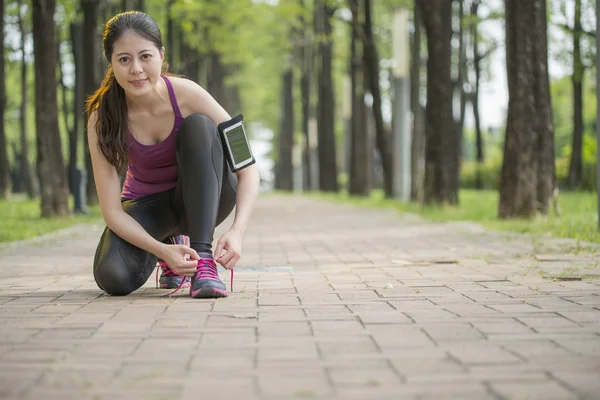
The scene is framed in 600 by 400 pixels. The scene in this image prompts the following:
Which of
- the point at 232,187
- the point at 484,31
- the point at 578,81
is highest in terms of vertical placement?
the point at 484,31

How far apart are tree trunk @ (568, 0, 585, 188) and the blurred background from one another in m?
0.05

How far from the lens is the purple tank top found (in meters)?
5.51

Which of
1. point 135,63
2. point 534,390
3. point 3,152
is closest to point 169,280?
point 135,63

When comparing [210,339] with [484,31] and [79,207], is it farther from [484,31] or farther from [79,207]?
[484,31]

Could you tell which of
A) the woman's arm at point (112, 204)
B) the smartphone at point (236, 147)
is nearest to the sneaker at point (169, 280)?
the woman's arm at point (112, 204)


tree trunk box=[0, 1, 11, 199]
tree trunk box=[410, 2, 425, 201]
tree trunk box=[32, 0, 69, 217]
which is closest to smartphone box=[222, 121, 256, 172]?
tree trunk box=[32, 0, 69, 217]

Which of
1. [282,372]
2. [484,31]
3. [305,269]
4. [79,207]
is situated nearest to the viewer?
[282,372]

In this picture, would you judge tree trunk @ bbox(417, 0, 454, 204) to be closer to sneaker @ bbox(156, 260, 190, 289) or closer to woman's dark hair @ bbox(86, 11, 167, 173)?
sneaker @ bbox(156, 260, 190, 289)

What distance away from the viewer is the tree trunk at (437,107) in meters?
17.3

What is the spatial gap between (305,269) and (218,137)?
2131mm

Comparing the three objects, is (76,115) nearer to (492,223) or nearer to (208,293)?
(492,223)

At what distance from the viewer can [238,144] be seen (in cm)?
543

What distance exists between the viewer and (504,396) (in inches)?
113

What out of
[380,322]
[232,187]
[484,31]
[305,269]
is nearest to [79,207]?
[305,269]
